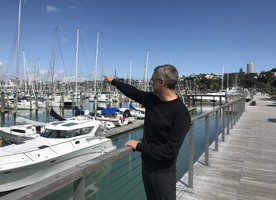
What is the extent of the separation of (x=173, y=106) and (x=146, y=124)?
331 millimetres

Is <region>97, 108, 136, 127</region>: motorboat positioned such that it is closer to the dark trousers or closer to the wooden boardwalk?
the wooden boardwalk

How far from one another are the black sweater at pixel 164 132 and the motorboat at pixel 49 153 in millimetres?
8912

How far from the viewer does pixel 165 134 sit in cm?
232

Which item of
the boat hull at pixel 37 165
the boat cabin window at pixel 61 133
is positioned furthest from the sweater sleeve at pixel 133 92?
the boat cabin window at pixel 61 133

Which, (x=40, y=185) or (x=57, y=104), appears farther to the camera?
(x=57, y=104)

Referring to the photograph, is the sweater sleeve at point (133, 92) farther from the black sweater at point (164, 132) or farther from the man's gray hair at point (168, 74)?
the man's gray hair at point (168, 74)

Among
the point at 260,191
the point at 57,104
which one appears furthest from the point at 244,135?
the point at 57,104

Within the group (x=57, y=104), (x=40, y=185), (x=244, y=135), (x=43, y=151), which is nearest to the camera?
(x=40, y=185)

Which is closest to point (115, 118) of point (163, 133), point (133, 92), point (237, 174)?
point (237, 174)

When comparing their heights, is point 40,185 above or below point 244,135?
above

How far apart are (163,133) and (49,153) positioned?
9.75 metres

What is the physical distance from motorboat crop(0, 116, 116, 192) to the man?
884cm

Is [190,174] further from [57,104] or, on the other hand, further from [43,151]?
[57,104]

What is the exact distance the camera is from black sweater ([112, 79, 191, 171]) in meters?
2.25
